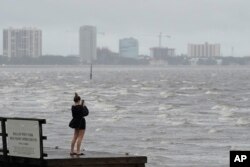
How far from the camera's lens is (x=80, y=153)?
27078mm

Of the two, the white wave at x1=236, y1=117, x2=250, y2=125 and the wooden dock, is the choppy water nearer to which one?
the white wave at x1=236, y1=117, x2=250, y2=125

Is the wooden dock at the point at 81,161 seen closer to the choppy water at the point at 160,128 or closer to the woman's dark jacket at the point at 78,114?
the woman's dark jacket at the point at 78,114

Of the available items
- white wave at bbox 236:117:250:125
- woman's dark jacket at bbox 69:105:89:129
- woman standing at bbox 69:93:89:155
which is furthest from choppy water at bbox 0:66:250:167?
woman's dark jacket at bbox 69:105:89:129

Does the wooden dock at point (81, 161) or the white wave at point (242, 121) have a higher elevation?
the wooden dock at point (81, 161)

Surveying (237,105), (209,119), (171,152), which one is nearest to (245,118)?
Answer: (209,119)

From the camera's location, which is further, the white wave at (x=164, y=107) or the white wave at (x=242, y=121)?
the white wave at (x=164, y=107)

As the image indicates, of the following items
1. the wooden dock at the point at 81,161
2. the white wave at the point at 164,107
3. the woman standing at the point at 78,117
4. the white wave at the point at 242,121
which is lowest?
the white wave at the point at 164,107

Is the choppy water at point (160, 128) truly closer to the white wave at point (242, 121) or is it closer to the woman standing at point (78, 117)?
the white wave at point (242, 121)

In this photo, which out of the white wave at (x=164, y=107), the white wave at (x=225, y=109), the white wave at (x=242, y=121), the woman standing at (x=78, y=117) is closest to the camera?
the woman standing at (x=78, y=117)

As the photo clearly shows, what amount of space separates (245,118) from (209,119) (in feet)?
9.30

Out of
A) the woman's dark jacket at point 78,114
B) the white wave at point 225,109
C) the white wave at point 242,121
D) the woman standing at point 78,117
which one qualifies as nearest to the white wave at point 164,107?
the white wave at point 225,109

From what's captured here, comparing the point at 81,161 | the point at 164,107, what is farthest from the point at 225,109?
the point at 81,161

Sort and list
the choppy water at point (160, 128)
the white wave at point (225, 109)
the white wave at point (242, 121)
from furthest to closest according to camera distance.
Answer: the white wave at point (225, 109)
the white wave at point (242, 121)
the choppy water at point (160, 128)

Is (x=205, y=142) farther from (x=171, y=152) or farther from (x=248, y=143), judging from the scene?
(x=171, y=152)
